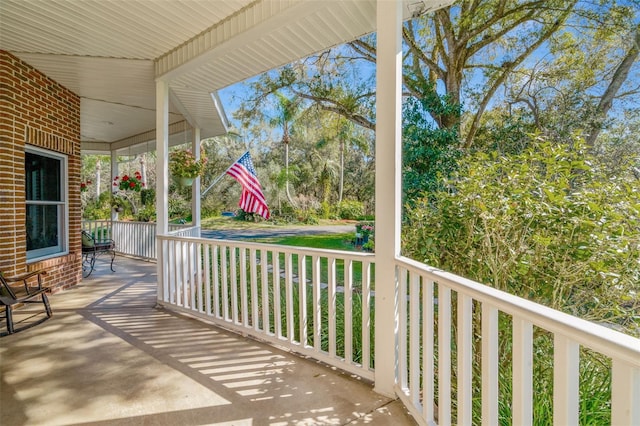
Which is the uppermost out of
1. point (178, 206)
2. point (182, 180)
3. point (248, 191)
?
point (182, 180)

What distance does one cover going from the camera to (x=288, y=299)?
282 centimetres

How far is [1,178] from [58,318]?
1639mm

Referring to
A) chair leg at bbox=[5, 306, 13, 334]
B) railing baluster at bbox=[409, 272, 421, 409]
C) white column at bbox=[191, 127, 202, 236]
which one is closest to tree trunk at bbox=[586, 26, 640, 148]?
railing baluster at bbox=[409, 272, 421, 409]

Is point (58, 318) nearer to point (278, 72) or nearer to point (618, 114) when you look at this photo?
point (618, 114)

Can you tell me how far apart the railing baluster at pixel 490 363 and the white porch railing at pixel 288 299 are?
1003mm

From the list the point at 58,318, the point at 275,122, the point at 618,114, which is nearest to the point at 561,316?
the point at 58,318

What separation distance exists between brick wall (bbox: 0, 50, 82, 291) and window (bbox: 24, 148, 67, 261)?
0.11 meters

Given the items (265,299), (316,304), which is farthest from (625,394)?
(265,299)

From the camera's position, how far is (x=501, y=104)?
5.82 m

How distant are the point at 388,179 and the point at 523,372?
4.24 feet

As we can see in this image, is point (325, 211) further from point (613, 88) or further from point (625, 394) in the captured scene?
point (625, 394)

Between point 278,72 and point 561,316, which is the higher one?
A: point 278,72

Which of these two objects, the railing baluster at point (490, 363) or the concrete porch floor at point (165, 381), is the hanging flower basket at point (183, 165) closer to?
the concrete porch floor at point (165, 381)

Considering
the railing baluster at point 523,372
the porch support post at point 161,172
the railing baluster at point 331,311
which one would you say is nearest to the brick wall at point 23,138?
the porch support post at point 161,172
